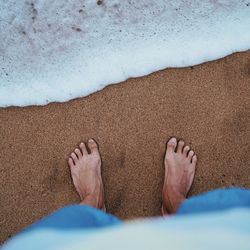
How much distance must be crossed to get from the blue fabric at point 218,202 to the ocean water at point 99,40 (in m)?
0.61

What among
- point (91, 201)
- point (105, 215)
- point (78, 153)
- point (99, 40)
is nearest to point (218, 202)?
point (105, 215)

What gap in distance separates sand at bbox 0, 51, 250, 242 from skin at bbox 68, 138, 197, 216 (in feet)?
0.09

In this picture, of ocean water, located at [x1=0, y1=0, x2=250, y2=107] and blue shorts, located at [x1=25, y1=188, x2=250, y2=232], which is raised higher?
ocean water, located at [x1=0, y1=0, x2=250, y2=107]

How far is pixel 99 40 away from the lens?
1851mm

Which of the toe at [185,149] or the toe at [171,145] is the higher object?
the toe at [171,145]

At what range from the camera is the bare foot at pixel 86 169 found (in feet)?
5.83

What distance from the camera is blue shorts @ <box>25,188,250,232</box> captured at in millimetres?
1277

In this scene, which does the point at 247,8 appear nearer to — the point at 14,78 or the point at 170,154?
the point at 170,154

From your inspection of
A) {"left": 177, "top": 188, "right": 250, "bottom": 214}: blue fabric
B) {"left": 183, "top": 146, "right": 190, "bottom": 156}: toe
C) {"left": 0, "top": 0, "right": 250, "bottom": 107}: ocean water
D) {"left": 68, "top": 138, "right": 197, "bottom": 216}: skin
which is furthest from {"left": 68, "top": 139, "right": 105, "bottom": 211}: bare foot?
{"left": 177, "top": 188, "right": 250, "bottom": 214}: blue fabric

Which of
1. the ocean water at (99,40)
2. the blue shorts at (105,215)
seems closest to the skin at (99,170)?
the ocean water at (99,40)

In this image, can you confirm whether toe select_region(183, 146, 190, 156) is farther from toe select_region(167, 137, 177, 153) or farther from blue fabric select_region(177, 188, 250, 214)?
blue fabric select_region(177, 188, 250, 214)

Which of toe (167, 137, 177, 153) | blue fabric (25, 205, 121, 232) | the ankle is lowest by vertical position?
the ankle

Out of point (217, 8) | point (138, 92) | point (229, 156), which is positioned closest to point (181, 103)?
point (138, 92)

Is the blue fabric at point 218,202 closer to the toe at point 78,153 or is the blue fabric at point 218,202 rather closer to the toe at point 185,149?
the toe at point 185,149
